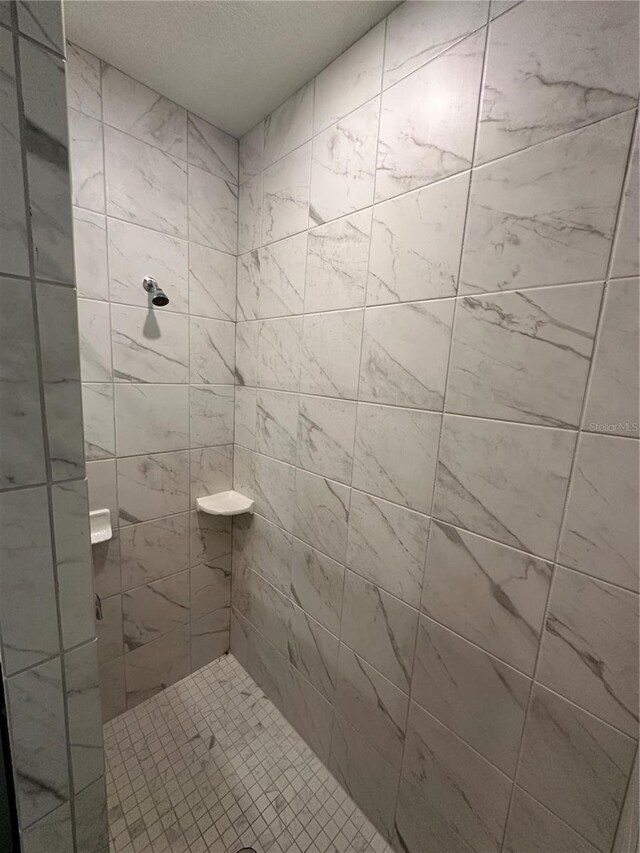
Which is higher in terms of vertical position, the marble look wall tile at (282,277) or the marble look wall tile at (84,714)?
the marble look wall tile at (282,277)

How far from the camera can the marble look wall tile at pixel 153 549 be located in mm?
1291

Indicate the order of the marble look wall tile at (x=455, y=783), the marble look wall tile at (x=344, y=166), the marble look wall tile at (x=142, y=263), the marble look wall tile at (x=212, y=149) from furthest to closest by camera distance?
the marble look wall tile at (x=212, y=149)
the marble look wall tile at (x=142, y=263)
the marble look wall tile at (x=344, y=166)
the marble look wall tile at (x=455, y=783)

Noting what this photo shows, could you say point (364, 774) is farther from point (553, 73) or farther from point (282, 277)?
point (553, 73)

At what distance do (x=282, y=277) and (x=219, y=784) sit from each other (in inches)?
69.7

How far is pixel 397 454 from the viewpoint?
910 millimetres

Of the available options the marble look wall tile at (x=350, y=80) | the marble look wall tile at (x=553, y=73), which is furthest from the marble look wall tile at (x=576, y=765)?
the marble look wall tile at (x=350, y=80)

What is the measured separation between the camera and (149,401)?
4.09 ft

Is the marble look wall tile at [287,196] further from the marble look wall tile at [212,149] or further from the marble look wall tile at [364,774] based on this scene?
the marble look wall tile at [364,774]

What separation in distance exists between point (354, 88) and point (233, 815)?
222cm

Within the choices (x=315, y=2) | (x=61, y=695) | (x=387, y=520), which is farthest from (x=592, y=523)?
(x=315, y=2)

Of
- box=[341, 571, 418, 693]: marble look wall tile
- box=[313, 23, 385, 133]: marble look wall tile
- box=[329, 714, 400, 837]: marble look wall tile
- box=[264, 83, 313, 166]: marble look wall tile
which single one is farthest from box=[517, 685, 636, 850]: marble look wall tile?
box=[264, 83, 313, 166]: marble look wall tile

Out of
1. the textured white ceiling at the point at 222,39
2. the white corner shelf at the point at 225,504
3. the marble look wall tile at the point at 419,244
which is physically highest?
the textured white ceiling at the point at 222,39

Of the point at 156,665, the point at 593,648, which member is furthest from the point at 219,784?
the point at 593,648

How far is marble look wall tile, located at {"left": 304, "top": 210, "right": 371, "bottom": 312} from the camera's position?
37.2 inches
